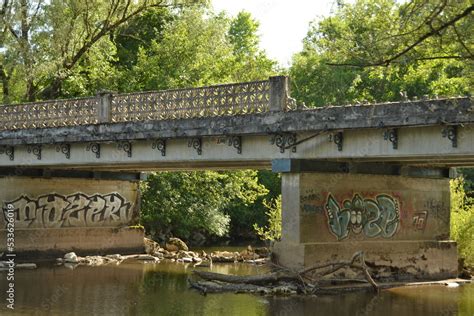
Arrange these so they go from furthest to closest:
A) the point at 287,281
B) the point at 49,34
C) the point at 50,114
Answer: the point at 49,34
the point at 50,114
the point at 287,281

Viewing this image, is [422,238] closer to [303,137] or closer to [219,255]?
[303,137]

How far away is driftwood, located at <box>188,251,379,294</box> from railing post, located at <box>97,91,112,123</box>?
7.19 metres

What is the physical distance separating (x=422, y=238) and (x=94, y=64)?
941 inches

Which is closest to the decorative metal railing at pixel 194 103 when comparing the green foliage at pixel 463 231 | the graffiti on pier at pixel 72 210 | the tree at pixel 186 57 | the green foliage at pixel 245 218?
the graffiti on pier at pixel 72 210

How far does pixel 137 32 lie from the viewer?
167 feet

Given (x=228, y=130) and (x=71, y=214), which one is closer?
(x=228, y=130)

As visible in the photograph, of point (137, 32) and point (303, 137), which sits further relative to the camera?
point (137, 32)

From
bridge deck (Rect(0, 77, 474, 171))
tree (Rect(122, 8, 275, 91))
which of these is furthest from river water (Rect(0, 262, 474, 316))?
tree (Rect(122, 8, 275, 91))

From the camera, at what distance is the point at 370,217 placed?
85.3 feet

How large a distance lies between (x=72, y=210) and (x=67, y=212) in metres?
0.27

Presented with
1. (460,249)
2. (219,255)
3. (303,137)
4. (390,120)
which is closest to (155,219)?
(219,255)

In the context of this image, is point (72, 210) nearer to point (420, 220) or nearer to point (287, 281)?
point (287, 281)

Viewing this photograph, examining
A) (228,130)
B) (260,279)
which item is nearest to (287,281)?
(260,279)

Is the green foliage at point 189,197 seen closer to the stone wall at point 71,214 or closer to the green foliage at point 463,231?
the stone wall at point 71,214
